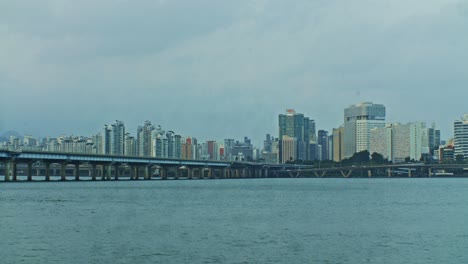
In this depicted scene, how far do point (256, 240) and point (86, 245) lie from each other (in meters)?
11.4

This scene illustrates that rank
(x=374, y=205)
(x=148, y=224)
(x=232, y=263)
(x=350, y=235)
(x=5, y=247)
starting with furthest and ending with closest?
(x=374, y=205)
(x=148, y=224)
(x=350, y=235)
(x=5, y=247)
(x=232, y=263)

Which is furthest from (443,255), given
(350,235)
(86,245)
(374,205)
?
(374,205)

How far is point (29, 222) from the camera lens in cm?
6556

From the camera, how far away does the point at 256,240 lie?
168ft

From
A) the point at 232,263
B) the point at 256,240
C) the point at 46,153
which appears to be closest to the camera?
the point at 232,263

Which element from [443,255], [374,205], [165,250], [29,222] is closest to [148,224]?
[29,222]

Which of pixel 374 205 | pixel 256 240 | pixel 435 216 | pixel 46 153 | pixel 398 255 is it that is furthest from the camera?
pixel 46 153

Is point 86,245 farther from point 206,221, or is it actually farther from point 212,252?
point 206,221

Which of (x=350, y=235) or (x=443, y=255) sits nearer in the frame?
(x=443, y=255)

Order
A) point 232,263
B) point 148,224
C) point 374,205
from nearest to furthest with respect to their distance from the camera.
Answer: point 232,263, point 148,224, point 374,205

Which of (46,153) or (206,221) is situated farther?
(46,153)

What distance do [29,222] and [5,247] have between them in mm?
18229

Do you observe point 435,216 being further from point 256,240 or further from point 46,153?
point 46,153

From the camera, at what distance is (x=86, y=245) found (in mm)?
48781
